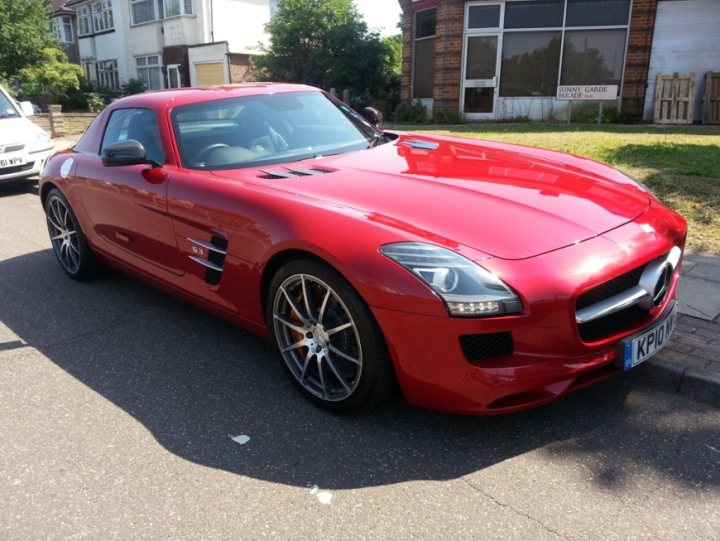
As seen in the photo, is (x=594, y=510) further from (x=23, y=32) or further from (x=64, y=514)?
(x=23, y=32)

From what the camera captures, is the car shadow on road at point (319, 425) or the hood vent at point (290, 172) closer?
the car shadow on road at point (319, 425)

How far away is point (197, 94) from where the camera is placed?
4188mm

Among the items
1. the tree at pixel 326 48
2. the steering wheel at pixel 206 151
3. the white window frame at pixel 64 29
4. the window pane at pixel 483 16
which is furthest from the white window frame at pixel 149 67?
the steering wheel at pixel 206 151

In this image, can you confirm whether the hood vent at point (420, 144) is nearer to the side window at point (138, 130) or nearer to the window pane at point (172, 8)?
the side window at point (138, 130)

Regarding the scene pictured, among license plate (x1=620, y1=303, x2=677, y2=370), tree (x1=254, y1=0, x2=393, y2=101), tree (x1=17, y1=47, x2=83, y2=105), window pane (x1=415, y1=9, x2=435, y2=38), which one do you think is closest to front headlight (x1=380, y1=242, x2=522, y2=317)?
license plate (x1=620, y1=303, x2=677, y2=370)

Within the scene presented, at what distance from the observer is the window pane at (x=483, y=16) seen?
50.9 ft

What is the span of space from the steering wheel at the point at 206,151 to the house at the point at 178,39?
2325 centimetres

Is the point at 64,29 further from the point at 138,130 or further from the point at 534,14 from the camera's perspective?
the point at 138,130

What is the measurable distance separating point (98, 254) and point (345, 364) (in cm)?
268

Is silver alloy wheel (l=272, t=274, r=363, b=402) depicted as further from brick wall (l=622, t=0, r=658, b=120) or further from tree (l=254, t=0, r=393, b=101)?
tree (l=254, t=0, r=393, b=101)

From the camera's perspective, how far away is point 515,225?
9.01 feet

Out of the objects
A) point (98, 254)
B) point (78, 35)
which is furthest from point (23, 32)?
point (98, 254)

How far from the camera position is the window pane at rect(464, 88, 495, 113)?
52.6ft

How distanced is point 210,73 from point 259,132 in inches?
958
